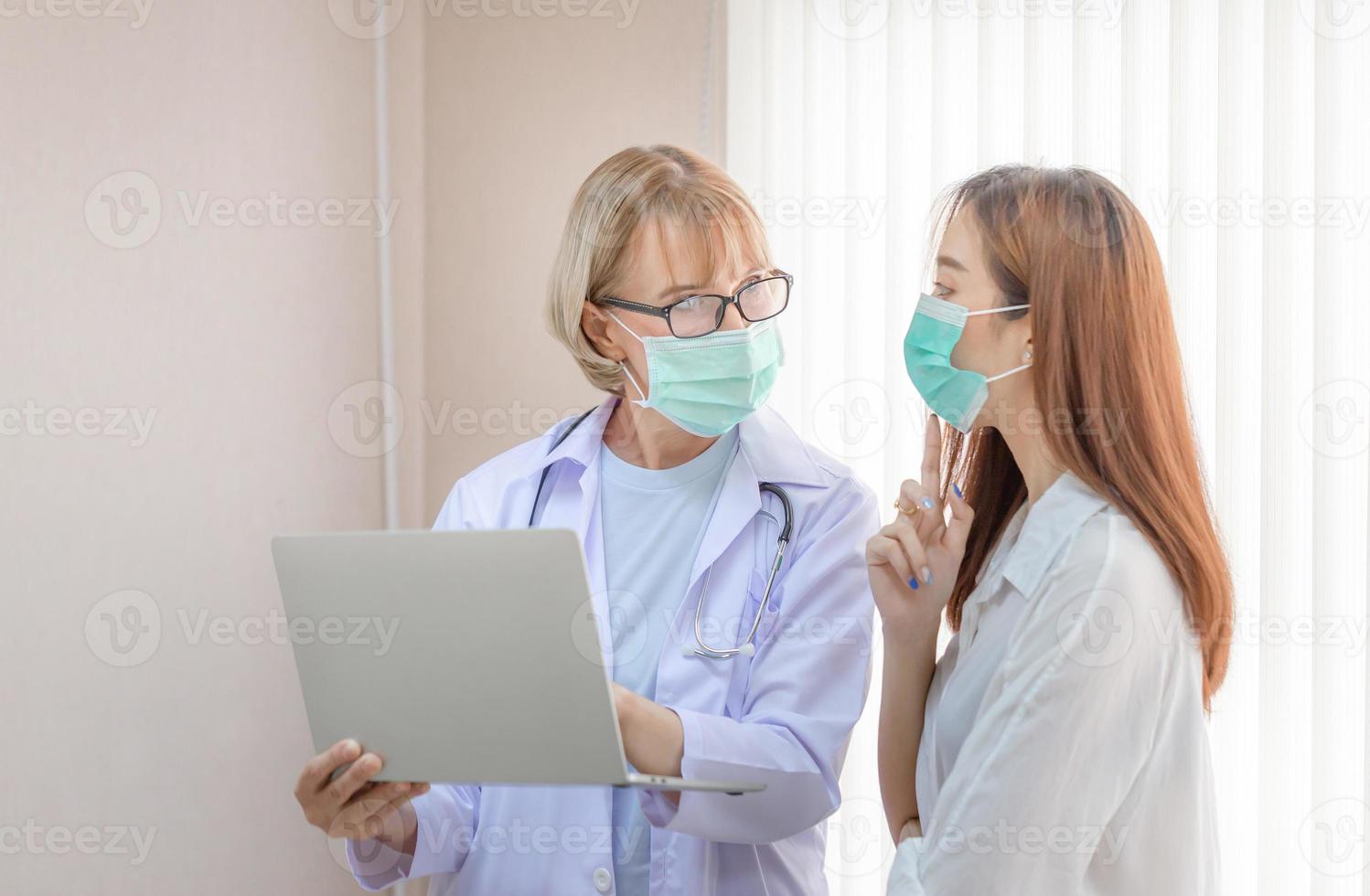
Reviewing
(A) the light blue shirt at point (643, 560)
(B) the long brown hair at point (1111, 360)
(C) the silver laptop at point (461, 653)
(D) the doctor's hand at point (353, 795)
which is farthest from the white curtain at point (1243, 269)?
(C) the silver laptop at point (461, 653)

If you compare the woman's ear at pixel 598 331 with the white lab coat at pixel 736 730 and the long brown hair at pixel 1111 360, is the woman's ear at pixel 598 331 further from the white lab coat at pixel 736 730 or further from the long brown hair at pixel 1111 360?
the long brown hair at pixel 1111 360

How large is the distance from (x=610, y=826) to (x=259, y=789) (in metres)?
0.84

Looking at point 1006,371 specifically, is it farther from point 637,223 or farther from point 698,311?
point 637,223

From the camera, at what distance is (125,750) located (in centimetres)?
172

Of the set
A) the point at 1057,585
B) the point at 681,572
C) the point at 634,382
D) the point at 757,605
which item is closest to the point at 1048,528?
the point at 1057,585

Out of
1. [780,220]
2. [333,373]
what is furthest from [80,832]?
[780,220]

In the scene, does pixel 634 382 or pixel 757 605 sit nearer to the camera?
pixel 757 605

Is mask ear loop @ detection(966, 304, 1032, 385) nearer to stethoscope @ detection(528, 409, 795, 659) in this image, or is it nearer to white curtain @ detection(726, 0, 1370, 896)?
stethoscope @ detection(528, 409, 795, 659)

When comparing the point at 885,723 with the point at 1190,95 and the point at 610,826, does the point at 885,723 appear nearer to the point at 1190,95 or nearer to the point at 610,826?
the point at 610,826

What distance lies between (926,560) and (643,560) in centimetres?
45

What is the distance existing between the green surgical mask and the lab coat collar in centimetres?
50

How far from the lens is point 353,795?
4.49 ft

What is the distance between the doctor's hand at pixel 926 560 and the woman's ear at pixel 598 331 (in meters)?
0.54

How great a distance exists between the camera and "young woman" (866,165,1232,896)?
3.90 feet
